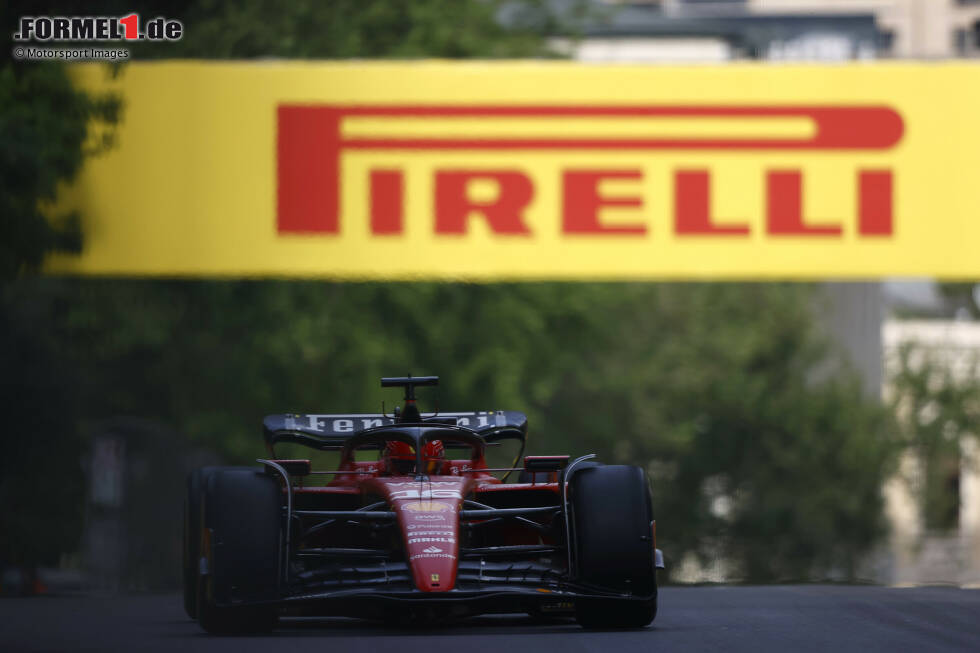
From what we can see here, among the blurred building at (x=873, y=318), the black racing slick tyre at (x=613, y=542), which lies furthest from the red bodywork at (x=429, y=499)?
the blurred building at (x=873, y=318)

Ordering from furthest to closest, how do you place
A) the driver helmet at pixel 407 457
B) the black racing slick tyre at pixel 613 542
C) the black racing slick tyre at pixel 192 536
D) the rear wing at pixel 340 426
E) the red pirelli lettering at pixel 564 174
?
the red pirelli lettering at pixel 564 174, the rear wing at pixel 340 426, the driver helmet at pixel 407 457, the black racing slick tyre at pixel 192 536, the black racing slick tyre at pixel 613 542

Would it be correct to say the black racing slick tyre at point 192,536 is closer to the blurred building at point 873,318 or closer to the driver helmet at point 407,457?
the driver helmet at point 407,457

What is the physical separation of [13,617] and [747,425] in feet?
126

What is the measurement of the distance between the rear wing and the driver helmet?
2.96 feet

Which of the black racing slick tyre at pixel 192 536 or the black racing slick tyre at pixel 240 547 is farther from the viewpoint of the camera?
the black racing slick tyre at pixel 192 536

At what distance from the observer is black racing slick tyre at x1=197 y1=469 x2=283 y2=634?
11.0 m

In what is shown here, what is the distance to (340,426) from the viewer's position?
1399 cm

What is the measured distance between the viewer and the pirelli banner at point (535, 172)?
2500 centimetres

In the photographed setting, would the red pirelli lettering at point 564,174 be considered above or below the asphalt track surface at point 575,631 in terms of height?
above

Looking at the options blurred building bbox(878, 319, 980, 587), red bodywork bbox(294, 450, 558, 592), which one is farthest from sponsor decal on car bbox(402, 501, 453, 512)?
blurred building bbox(878, 319, 980, 587)

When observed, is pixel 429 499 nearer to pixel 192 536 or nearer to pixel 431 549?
pixel 431 549

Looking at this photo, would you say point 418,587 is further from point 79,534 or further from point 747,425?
point 747,425

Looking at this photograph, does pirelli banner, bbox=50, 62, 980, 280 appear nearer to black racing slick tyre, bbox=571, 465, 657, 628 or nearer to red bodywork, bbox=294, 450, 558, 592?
red bodywork, bbox=294, 450, 558, 592

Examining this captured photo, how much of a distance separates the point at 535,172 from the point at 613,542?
1454 cm
